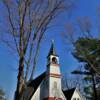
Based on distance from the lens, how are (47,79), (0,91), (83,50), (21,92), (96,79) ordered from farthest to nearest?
(0,91) → (47,79) → (96,79) → (83,50) → (21,92)

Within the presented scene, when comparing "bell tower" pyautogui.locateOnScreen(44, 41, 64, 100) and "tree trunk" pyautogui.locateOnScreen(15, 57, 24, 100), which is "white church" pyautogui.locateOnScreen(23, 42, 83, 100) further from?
"tree trunk" pyautogui.locateOnScreen(15, 57, 24, 100)

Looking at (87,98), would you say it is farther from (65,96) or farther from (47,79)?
(47,79)

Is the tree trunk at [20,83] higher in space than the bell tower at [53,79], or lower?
lower

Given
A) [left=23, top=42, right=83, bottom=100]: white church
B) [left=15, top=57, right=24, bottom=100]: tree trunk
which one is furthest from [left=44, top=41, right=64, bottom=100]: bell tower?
[left=15, top=57, right=24, bottom=100]: tree trunk

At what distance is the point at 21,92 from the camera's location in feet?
38.5

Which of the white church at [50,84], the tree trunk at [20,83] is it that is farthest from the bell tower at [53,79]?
the tree trunk at [20,83]

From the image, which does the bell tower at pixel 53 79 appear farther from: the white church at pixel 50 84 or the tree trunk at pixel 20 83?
the tree trunk at pixel 20 83

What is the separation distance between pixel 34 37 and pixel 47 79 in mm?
24604

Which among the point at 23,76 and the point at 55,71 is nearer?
the point at 23,76

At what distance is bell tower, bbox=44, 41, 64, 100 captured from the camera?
3561 cm

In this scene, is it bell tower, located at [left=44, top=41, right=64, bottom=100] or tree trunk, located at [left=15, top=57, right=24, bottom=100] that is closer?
tree trunk, located at [left=15, top=57, right=24, bottom=100]

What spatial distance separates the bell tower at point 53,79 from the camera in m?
35.6

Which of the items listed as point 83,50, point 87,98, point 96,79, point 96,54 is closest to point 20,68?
point 83,50

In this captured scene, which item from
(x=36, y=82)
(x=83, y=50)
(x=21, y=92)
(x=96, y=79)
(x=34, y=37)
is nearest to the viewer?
(x=21, y=92)
